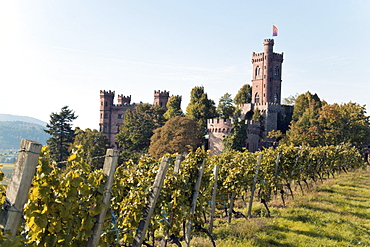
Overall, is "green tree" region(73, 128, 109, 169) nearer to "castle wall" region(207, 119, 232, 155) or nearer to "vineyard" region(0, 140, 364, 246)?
"castle wall" region(207, 119, 232, 155)

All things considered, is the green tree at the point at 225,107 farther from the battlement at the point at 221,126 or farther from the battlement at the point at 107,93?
the battlement at the point at 107,93

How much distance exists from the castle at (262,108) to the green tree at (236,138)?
6.41 feet

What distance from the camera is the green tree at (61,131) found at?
50375 millimetres

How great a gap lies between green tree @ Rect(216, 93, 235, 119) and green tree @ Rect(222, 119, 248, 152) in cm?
1219

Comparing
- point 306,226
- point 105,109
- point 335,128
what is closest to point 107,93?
point 105,109

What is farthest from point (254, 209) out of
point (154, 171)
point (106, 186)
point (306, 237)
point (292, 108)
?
point (292, 108)

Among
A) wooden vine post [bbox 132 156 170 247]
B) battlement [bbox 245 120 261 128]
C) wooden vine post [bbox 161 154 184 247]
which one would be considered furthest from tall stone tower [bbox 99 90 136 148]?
wooden vine post [bbox 132 156 170 247]

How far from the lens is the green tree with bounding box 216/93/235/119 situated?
197 ft

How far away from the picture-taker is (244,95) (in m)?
66.8

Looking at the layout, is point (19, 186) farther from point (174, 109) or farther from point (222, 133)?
point (174, 109)

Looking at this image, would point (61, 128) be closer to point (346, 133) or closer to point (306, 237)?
point (346, 133)

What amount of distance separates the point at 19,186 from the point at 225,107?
59037mm

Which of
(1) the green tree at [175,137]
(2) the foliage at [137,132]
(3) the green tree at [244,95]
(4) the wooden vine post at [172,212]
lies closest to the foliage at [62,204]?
(4) the wooden vine post at [172,212]

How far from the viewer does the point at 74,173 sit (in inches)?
162
